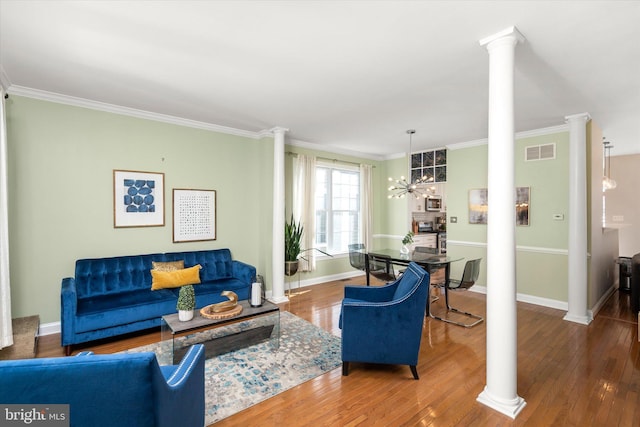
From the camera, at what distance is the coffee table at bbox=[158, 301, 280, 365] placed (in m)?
2.82

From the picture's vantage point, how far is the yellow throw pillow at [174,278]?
3.88 m

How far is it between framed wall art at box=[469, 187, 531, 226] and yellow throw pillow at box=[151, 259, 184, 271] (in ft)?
16.3

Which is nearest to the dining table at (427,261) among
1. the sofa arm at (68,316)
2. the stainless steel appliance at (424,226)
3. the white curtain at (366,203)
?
the white curtain at (366,203)

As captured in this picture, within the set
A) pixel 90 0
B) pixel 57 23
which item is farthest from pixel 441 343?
pixel 57 23

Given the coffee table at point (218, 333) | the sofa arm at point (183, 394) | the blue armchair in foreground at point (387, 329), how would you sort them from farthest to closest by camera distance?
the coffee table at point (218, 333)
the blue armchair in foreground at point (387, 329)
the sofa arm at point (183, 394)

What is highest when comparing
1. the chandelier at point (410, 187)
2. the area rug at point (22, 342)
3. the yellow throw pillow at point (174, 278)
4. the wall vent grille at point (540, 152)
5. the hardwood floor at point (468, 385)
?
the wall vent grille at point (540, 152)

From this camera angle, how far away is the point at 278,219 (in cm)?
494

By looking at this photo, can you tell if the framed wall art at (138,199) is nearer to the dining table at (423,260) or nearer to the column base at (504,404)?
the dining table at (423,260)

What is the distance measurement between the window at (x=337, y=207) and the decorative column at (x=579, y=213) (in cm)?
374

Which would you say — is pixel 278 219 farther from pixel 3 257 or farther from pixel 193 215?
pixel 3 257

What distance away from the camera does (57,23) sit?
2.19 meters

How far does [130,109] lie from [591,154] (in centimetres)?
620

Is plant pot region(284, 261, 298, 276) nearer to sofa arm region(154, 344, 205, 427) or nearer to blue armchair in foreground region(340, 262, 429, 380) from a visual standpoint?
blue armchair in foreground region(340, 262, 429, 380)

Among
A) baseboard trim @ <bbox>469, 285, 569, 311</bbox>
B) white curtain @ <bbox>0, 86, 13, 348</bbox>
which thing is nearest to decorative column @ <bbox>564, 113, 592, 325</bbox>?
baseboard trim @ <bbox>469, 285, 569, 311</bbox>
